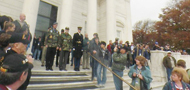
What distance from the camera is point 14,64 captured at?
126cm

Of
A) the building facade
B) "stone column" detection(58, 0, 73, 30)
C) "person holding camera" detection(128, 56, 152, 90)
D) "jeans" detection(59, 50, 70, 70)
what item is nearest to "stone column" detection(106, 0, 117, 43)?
the building facade

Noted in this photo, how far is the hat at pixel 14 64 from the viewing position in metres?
1.23

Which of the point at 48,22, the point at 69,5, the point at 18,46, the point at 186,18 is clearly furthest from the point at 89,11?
the point at 186,18

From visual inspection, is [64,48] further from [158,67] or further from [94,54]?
[158,67]

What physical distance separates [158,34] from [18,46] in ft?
92.3

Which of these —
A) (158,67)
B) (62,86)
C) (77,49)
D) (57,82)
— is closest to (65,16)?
(77,49)

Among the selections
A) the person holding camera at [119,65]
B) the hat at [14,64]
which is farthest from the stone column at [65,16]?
the hat at [14,64]

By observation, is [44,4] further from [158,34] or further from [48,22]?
[158,34]

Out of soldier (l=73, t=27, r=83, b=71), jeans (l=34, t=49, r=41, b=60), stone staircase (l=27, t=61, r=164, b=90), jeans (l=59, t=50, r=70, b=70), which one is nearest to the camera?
stone staircase (l=27, t=61, r=164, b=90)

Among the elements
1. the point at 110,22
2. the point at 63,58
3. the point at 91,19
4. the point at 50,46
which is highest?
the point at 110,22

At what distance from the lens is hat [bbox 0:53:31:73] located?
48.3 inches

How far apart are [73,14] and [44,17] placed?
A: 3189 mm

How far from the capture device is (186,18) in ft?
65.9

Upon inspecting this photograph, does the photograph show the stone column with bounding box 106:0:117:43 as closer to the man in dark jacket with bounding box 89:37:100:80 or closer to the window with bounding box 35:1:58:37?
the window with bounding box 35:1:58:37
